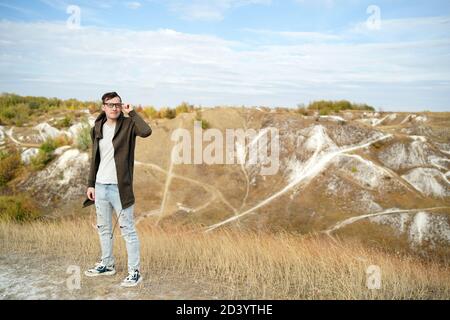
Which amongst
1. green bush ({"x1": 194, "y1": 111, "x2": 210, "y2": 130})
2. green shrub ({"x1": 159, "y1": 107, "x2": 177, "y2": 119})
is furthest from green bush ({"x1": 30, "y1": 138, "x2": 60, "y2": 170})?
green bush ({"x1": 194, "y1": 111, "x2": 210, "y2": 130})

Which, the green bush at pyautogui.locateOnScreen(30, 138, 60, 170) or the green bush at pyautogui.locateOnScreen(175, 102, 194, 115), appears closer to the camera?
the green bush at pyautogui.locateOnScreen(30, 138, 60, 170)

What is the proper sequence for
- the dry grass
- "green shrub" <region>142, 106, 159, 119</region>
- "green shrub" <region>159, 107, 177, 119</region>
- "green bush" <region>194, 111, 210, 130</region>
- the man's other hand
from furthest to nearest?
"green shrub" <region>142, 106, 159, 119</region> → "green shrub" <region>159, 107, 177, 119</region> → "green bush" <region>194, 111, 210, 130</region> → the man's other hand → the dry grass

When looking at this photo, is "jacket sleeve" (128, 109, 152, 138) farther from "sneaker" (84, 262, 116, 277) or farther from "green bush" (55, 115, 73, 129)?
"green bush" (55, 115, 73, 129)

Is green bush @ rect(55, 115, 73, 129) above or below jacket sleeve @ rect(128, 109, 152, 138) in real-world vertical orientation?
above

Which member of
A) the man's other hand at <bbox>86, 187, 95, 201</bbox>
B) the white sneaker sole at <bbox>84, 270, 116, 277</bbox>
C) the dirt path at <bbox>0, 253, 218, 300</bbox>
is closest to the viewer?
the dirt path at <bbox>0, 253, 218, 300</bbox>

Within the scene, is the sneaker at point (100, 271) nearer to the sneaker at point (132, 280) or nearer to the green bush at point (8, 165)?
the sneaker at point (132, 280)

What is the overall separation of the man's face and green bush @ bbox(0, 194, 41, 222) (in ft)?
29.4

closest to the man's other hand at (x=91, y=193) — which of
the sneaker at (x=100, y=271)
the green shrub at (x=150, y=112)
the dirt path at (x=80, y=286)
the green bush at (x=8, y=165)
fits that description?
the sneaker at (x=100, y=271)

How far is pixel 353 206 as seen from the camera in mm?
12422

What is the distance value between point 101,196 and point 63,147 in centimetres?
1372

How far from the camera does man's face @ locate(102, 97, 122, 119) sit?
5.10 meters

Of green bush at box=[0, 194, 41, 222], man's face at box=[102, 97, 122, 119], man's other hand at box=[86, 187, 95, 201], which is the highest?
man's face at box=[102, 97, 122, 119]
